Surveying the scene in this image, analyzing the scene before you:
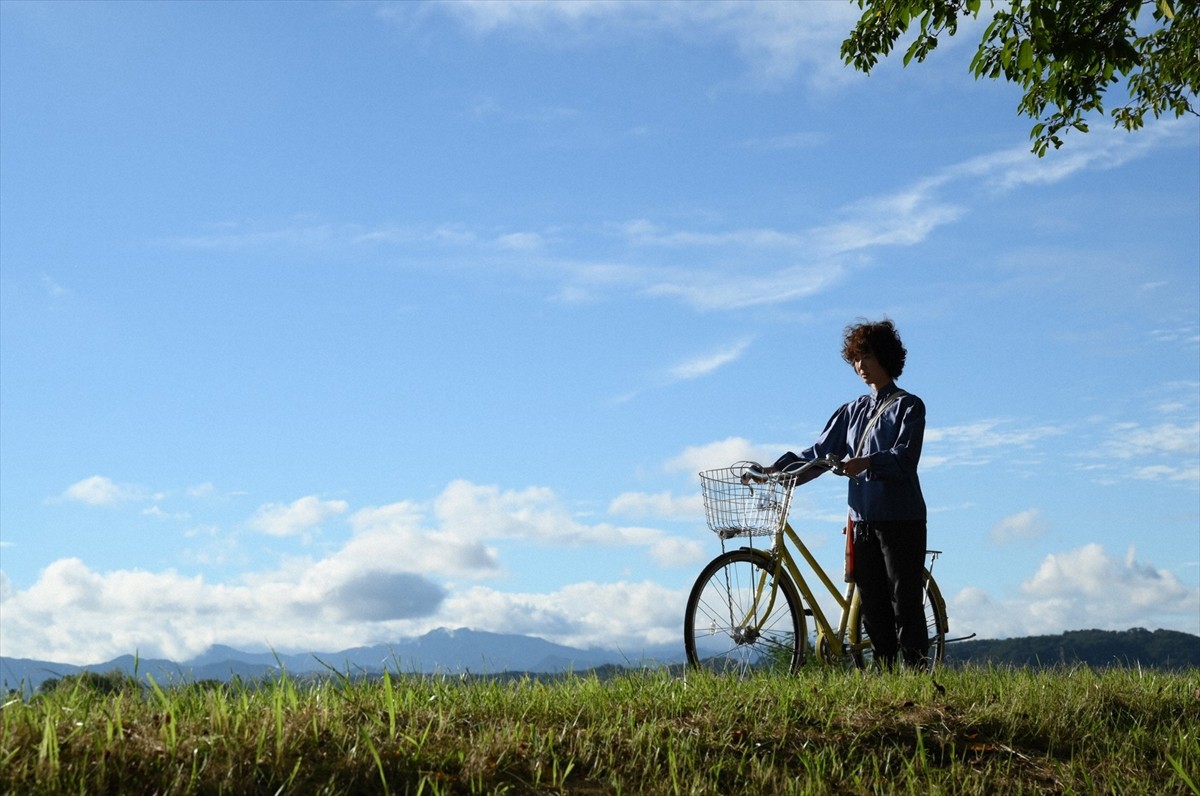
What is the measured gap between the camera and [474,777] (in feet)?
14.8

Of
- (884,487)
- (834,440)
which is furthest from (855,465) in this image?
(834,440)

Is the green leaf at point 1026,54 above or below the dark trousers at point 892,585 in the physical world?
above

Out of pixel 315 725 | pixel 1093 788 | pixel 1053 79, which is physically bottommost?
pixel 1093 788

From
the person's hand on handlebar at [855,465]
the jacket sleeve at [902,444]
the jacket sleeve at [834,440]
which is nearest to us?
the person's hand on handlebar at [855,465]

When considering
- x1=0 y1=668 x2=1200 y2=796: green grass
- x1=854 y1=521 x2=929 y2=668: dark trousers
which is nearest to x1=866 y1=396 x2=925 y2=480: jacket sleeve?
x1=854 y1=521 x2=929 y2=668: dark trousers

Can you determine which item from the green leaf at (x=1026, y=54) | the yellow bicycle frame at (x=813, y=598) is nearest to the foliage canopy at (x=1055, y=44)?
the green leaf at (x=1026, y=54)

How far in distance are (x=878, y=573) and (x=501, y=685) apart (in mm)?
3394

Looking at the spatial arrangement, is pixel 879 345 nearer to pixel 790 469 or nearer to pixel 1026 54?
pixel 790 469

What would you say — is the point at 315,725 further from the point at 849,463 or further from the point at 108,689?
the point at 849,463

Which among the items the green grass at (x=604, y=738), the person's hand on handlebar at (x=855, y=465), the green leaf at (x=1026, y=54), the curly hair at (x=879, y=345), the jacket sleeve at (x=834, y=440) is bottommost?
the green grass at (x=604, y=738)

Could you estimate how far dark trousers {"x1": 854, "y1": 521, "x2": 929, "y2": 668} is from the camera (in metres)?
8.01

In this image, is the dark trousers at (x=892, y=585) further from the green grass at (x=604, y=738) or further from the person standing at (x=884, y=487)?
the green grass at (x=604, y=738)

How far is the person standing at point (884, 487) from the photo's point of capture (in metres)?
7.89

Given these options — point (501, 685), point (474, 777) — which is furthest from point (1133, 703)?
point (474, 777)
